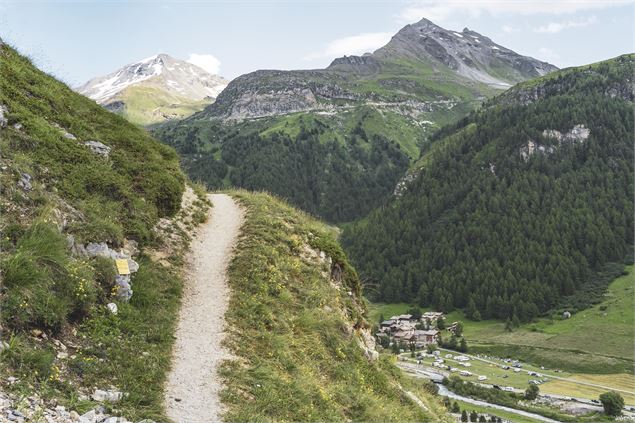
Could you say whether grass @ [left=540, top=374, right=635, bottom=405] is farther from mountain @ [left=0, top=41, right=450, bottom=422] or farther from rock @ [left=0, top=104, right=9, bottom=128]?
rock @ [left=0, top=104, right=9, bottom=128]

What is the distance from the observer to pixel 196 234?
28516mm

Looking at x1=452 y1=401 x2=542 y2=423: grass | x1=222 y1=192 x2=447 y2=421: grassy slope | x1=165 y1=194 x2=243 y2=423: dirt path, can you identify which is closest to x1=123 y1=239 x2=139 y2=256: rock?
x1=165 y1=194 x2=243 y2=423: dirt path

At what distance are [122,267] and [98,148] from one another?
9711mm

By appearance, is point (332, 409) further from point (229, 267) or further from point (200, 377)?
point (229, 267)

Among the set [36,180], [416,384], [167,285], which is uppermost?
[36,180]

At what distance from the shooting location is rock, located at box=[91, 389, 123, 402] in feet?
38.9

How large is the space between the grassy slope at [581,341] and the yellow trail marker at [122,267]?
146231 mm

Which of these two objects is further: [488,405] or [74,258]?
[488,405]

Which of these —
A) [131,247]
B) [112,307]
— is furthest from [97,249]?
[131,247]

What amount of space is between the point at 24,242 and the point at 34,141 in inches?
320

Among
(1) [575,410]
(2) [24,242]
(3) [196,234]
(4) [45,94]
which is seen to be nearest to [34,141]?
(4) [45,94]

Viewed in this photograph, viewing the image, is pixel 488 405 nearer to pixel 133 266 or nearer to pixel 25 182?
pixel 133 266

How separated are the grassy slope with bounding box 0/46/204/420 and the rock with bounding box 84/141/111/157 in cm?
51

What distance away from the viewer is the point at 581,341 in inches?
6919
